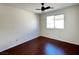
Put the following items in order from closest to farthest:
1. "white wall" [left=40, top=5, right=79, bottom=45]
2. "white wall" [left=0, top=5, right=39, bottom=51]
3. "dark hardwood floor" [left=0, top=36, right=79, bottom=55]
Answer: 1. "dark hardwood floor" [left=0, top=36, right=79, bottom=55]
2. "white wall" [left=0, top=5, right=39, bottom=51]
3. "white wall" [left=40, top=5, right=79, bottom=45]

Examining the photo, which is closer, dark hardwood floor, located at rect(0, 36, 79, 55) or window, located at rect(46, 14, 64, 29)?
dark hardwood floor, located at rect(0, 36, 79, 55)

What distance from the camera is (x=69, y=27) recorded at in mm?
3693

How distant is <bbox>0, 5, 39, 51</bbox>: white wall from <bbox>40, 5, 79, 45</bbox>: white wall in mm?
443

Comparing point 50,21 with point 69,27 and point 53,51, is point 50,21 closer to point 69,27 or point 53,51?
point 69,27

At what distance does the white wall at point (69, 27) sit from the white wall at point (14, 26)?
0.44 meters

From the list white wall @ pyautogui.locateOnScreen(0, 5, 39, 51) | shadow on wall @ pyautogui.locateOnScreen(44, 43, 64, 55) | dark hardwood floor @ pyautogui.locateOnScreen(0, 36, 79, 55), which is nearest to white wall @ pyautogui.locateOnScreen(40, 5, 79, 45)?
white wall @ pyautogui.locateOnScreen(0, 5, 39, 51)

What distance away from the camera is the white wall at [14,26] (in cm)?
277

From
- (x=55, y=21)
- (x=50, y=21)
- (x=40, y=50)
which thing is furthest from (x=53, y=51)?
(x=50, y=21)

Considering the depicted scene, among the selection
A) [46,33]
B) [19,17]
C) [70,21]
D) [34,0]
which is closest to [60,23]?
[70,21]

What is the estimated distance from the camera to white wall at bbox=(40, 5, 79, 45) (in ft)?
11.3

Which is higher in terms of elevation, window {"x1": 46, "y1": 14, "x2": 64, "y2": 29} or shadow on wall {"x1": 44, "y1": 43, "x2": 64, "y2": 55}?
window {"x1": 46, "y1": 14, "x2": 64, "y2": 29}

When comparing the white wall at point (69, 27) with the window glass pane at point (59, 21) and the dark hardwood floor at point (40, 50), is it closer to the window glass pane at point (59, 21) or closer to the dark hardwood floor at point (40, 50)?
the window glass pane at point (59, 21)

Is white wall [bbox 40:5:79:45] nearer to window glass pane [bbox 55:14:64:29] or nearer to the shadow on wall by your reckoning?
window glass pane [bbox 55:14:64:29]

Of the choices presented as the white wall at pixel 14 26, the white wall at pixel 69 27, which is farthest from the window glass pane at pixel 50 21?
the white wall at pixel 14 26
